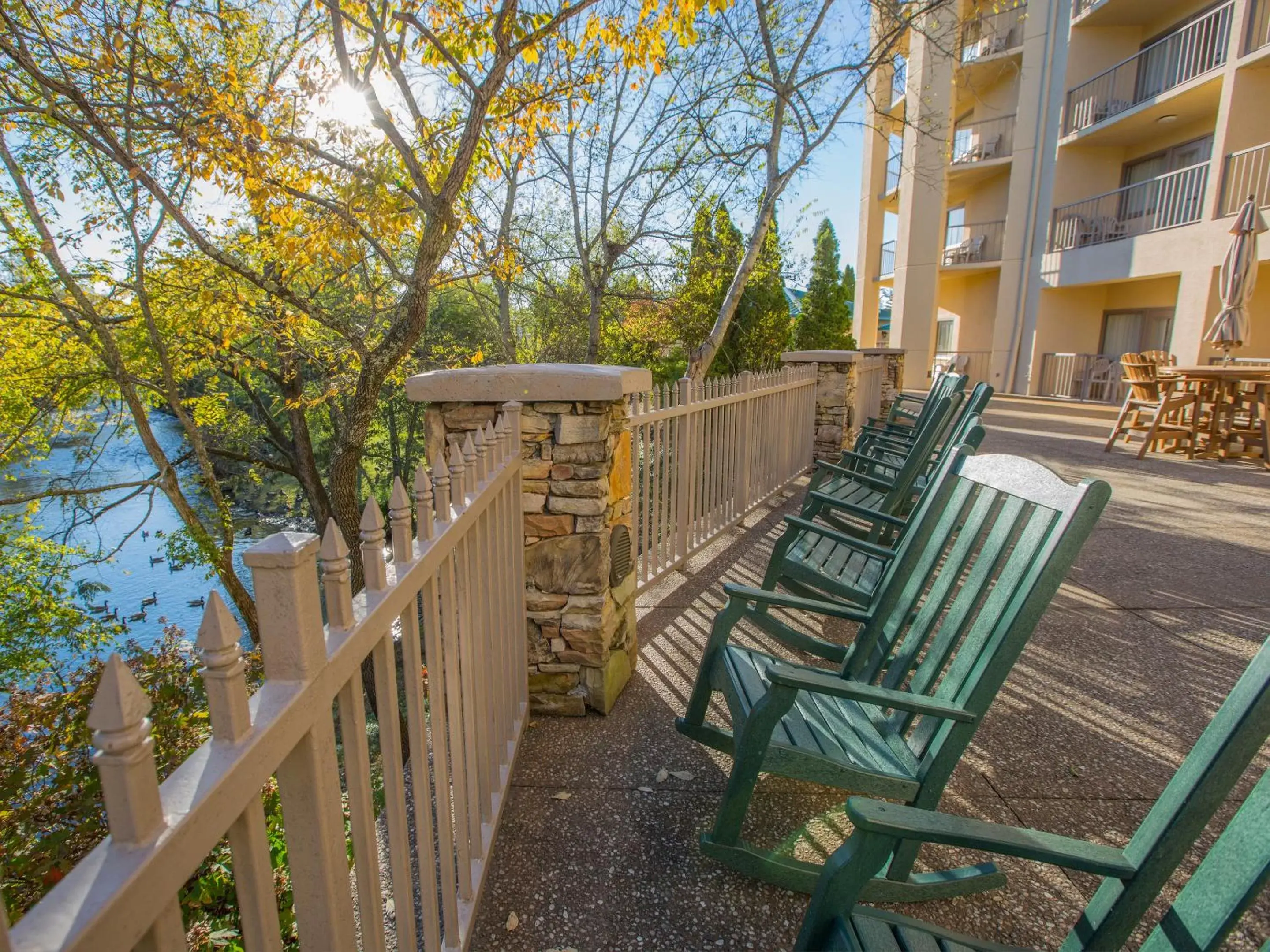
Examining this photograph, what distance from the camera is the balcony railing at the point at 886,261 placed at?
18359 mm

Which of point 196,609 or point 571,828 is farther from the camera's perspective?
point 196,609

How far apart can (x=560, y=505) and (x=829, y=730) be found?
1.27m

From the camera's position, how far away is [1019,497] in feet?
6.03

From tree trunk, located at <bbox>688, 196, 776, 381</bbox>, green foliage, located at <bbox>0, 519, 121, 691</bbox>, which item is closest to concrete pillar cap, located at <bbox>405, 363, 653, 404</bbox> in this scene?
tree trunk, located at <bbox>688, 196, 776, 381</bbox>

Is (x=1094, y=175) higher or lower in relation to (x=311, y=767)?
higher

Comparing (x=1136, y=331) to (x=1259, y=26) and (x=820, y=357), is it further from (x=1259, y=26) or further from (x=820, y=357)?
(x=820, y=357)

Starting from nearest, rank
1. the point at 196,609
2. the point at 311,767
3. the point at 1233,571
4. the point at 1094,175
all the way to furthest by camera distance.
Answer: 1. the point at 311,767
2. the point at 1233,571
3. the point at 1094,175
4. the point at 196,609

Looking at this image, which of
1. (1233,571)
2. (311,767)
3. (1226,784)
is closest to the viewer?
(311,767)

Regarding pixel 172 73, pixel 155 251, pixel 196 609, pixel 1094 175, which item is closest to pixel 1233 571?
pixel 172 73

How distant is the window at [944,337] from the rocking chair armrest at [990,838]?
19569 millimetres

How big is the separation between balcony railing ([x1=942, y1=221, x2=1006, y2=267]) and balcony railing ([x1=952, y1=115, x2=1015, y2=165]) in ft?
5.09

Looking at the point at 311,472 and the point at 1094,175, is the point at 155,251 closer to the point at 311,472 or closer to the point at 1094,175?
the point at 311,472

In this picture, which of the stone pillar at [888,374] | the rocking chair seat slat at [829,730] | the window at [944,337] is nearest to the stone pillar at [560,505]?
the rocking chair seat slat at [829,730]

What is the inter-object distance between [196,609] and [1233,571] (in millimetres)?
18068
